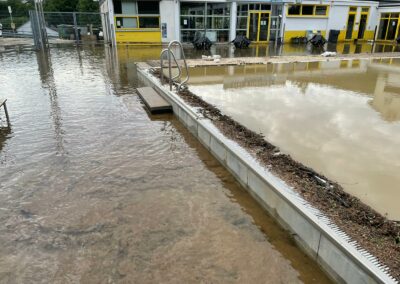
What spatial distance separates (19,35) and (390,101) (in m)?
27.8

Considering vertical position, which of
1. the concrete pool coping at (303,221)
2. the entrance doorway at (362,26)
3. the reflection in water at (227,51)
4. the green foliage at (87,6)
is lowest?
the concrete pool coping at (303,221)

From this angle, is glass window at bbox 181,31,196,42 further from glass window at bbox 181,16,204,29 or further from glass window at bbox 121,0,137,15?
glass window at bbox 121,0,137,15

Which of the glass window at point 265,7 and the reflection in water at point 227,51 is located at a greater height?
the glass window at point 265,7

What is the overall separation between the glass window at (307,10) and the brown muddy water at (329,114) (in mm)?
14078

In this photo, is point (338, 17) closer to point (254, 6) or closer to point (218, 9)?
point (254, 6)

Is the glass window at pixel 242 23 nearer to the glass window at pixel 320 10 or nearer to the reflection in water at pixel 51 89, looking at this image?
the glass window at pixel 320 10

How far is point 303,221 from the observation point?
307cm

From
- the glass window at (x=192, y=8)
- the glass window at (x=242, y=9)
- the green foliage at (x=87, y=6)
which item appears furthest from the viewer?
the green foliage at (x=87, y=6)

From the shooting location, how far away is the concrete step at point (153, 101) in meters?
7.16

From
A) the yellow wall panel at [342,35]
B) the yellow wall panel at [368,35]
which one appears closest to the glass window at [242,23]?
the yellow wall panel at [342,35]

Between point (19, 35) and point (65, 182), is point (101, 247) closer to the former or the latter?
point (65, 182)

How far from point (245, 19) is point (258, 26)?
1.09 metres

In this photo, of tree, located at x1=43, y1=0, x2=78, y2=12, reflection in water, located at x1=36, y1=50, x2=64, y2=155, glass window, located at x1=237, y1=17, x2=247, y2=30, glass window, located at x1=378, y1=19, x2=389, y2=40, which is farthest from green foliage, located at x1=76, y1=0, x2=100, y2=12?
glass window, located at x1=378, y1=19, x2=389, y2=40

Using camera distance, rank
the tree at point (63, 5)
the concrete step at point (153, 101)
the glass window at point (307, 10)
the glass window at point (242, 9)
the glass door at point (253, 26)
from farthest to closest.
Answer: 1. the tree at point (63, 5)
2. the glass window at point (307, 10)
3. the glass door at point (253, 26)
4. the glass window at point (242, 9)
5. the concrete step at point (153, 101)
